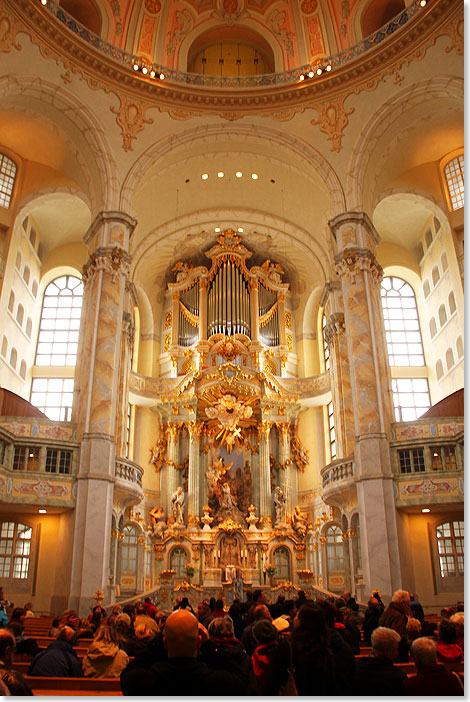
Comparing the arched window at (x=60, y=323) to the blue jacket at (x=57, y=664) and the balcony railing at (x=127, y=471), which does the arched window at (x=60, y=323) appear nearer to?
the balcony railing at (x=127, y=471)

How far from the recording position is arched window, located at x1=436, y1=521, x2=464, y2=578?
1888 cm

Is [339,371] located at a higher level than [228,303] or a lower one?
lower

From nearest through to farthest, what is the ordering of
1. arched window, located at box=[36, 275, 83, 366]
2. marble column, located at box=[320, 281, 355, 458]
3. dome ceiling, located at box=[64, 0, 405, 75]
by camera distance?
marble column, located at box=[320, 281, 355, 458] → dome ceiling, located at box=[64, 0, 405, 75] → arched window, located at box=[36, 275, 83, 366]

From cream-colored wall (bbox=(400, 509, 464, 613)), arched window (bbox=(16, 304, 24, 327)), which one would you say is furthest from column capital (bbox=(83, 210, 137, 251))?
cream-colored wall (bbox=(400, 509, 464, 613))

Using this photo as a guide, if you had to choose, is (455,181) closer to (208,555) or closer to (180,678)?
(208,555)

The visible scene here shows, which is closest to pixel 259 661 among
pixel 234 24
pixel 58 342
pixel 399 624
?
pixel 399 624

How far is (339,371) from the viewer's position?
24.5 metres

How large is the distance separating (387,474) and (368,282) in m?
6.61

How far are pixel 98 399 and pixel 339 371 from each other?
10422 mm

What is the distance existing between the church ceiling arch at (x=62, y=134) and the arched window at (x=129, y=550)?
535 inches

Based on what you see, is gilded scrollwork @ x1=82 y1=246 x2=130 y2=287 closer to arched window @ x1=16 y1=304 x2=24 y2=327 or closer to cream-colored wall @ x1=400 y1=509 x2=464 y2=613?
arched window @ x1=16 y1=304 x2=24 y2=327

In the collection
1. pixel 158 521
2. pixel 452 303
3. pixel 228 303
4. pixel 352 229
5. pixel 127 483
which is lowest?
pixel 158 521

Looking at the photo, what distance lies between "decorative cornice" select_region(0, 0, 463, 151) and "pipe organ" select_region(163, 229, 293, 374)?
845 centimetres

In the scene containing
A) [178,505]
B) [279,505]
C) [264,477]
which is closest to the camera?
[178,505]
